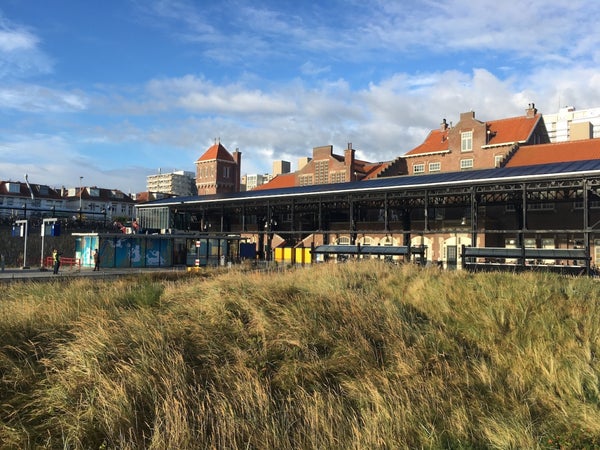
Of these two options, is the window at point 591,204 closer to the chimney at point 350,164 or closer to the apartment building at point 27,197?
the chimney at point 350,164

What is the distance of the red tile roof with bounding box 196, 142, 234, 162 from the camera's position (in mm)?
86125

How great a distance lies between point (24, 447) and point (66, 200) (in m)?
100.0

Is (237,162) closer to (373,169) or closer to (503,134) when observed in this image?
(373,169)

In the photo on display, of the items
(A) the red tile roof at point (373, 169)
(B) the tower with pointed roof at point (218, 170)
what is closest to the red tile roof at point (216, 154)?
(B) the tower with pointed roof at point (218, 170)

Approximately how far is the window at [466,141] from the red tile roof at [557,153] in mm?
5340

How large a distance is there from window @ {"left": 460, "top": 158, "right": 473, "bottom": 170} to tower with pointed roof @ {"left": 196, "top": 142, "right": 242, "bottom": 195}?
149 ft

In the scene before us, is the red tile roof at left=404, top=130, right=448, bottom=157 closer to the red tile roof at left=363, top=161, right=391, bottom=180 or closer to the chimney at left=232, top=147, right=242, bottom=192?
the red tile roof at left=363, top=161, right=391, bottom=180

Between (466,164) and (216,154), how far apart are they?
1881 inches

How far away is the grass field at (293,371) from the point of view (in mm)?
4586

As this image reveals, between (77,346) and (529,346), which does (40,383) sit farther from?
(529,346)

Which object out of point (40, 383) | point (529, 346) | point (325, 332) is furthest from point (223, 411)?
point (529, 346)

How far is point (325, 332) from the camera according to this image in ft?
24.0

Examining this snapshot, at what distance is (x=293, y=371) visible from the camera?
6066 millimetres

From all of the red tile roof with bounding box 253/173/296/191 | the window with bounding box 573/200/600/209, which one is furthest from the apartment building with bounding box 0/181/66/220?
the window with bounding box 573/200/600/209
